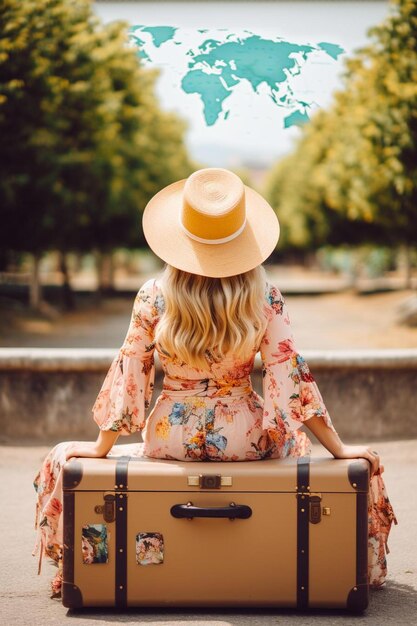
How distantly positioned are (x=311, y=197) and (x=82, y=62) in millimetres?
22365

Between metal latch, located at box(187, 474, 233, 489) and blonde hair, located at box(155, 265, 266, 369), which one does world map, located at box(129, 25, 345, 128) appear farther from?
metal latch, located at box(187, 474, 233, 489)

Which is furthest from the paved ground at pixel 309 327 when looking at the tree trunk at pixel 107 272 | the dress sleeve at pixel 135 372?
the dress sleeve at pixel 135 372

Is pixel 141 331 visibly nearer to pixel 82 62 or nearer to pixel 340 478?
pixel 340 478

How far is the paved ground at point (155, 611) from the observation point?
3.76m

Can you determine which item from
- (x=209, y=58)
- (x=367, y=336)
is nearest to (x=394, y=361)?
(x=209, y=58)

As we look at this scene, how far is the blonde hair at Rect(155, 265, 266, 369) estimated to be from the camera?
3.83 metres

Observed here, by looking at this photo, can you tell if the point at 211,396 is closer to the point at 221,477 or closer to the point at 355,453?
the point at 221,477

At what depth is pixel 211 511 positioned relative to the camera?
3678 mm

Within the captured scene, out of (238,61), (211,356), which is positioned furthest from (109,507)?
(238,61)

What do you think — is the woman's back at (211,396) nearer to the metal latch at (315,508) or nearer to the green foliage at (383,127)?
the metal latch at (315,508)

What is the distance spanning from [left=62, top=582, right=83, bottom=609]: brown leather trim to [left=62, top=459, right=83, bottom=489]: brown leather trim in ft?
1.35

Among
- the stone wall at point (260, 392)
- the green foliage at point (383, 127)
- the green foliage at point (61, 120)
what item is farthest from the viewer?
the green foliage at point (383, 127)

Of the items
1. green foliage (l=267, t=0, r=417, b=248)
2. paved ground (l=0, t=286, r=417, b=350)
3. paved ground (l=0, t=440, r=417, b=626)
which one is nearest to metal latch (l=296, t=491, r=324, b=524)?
paved ground (l=0, t=440, r=417, b=626)

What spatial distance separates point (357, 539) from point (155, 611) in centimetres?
87
